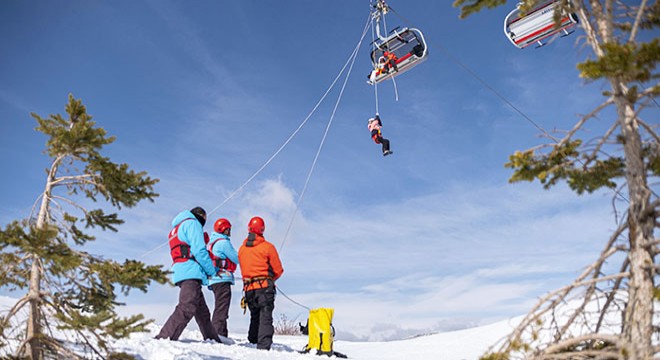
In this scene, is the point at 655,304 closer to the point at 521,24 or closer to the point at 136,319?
the point at 136,319

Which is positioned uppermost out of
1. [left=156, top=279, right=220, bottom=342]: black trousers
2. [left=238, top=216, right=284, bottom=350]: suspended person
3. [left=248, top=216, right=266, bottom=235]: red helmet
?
[left=248, top=216, right=266, bottom=235]: red helmet

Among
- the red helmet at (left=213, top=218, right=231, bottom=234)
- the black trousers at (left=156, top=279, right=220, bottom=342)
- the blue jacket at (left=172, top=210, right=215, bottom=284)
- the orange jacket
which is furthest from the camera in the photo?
the red helmet at (left=213, top=218, right=231, bottom=234)

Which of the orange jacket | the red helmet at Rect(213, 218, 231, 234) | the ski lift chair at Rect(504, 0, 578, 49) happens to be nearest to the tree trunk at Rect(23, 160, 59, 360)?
the orange jacket

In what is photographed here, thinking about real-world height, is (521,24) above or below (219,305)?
above

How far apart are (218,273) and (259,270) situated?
1162 mm

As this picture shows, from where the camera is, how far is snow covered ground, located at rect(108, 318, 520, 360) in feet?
19.5

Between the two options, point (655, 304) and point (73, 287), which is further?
point (73, 287)

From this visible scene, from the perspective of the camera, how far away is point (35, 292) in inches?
174

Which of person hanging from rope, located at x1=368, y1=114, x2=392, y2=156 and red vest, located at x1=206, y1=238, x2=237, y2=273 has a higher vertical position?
person hanging from rope, located at x1=368, y1=114, x2=392, y2=156

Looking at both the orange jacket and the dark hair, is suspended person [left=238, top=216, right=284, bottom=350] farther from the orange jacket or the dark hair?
the dark hair

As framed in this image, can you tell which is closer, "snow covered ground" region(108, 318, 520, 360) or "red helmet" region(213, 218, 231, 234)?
"snow covered ground" region(108, 318, 520, 360)

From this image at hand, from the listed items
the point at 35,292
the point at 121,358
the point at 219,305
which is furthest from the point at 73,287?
the point at 219,305

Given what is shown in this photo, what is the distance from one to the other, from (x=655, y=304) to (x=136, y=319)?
461 centimetres

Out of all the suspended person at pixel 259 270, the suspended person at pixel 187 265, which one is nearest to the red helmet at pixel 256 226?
the suspended person at pixel 259 270
